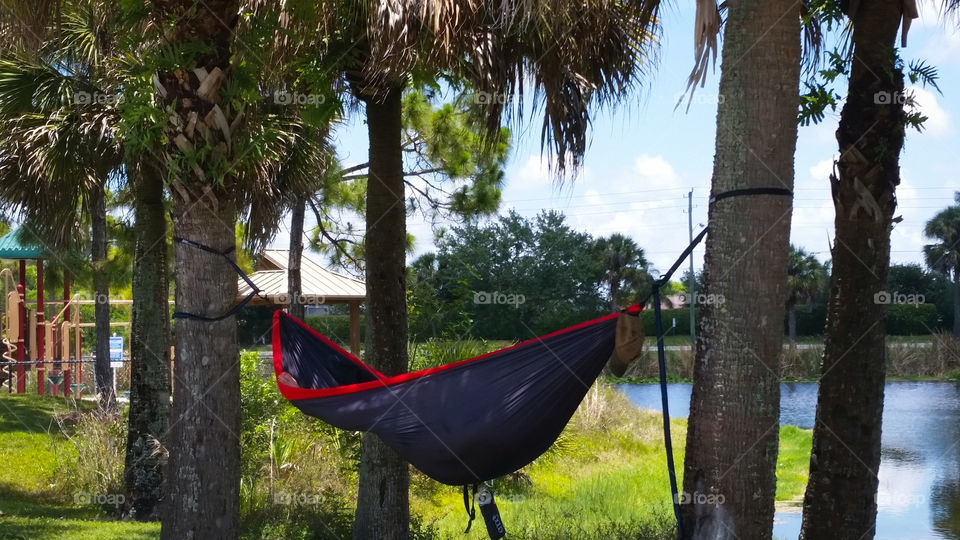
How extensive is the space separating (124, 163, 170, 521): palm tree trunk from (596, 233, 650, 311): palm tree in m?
30.0

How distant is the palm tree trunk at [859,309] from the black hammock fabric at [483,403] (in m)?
1.82

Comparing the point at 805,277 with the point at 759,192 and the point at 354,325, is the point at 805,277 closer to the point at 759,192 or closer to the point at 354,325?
the point at 354,325

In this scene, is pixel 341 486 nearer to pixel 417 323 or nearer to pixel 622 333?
pixel 417 323

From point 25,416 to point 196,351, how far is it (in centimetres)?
914

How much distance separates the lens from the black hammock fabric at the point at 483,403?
4.16m

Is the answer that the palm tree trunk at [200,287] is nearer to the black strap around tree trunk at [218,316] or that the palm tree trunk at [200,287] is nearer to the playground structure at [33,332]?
the black strap around tree trunk at [218,316]

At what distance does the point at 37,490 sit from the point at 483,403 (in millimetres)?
7041

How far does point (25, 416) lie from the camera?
1260cm

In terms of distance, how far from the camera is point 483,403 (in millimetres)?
4289

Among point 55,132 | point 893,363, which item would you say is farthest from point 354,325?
point 893,363

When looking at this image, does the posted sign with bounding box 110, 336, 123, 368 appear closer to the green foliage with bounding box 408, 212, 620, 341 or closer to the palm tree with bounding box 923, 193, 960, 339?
the green foliage with bounding box 408, 212, 620, 341

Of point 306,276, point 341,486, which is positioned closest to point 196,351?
point 341,486

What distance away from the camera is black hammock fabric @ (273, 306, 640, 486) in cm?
416

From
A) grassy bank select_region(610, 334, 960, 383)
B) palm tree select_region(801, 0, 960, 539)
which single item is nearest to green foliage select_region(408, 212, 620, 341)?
grassy bank select_region(610, 334, 960, 383)
